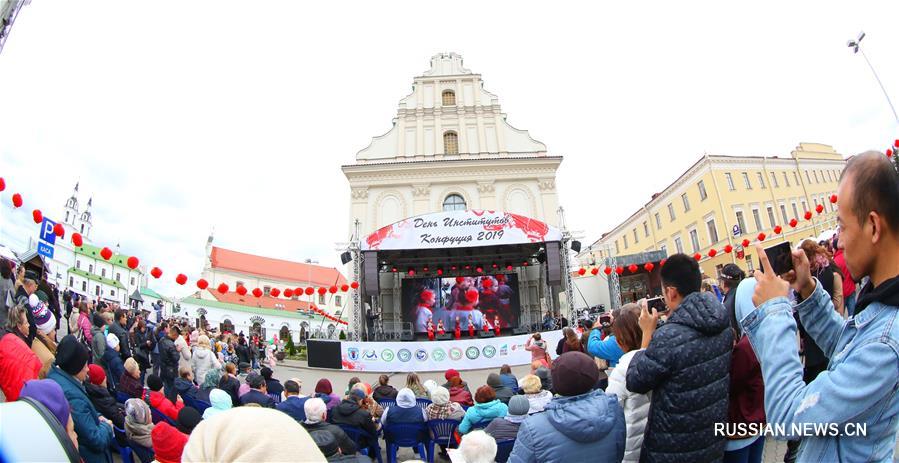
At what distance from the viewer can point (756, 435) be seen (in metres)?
2.30

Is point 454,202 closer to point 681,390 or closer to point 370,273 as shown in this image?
point 370,273

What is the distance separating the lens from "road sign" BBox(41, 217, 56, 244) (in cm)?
1019

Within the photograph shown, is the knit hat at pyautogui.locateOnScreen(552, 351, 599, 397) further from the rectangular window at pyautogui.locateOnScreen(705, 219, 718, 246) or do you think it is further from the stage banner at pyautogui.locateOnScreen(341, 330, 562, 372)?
the rectangular window at pyautogui.locateOnScreen(705, 219, 718, 246)

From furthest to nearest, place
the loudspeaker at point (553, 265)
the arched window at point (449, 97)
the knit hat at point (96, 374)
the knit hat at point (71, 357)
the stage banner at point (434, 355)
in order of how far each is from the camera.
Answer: the arched window at point (449, 97)
the loudspeaker at point (553, 265)
the stage banner at point (434, 355)
the knit hat at point (96, 374)
the knit hat at point (71, 357)

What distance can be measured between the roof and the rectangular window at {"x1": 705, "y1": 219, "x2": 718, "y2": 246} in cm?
4273

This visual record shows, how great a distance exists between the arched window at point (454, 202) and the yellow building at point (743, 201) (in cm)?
1004

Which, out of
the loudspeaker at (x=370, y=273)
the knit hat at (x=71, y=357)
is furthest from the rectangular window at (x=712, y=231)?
the knit hat at (x=71, y=357)

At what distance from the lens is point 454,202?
2388 centimetres

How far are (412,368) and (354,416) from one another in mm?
9889

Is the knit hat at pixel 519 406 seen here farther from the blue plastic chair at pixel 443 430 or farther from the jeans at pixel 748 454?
the jeans at pixel 748 454

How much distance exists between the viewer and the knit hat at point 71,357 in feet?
11.2

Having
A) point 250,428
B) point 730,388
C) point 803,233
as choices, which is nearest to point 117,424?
point 250,428

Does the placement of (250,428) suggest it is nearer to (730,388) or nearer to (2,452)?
(2,452)

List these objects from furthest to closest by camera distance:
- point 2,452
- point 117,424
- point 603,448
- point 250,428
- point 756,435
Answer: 1. point 117,424
2. point 756,435
3. point 603,448
4. point 2,452
5. point 250,428
